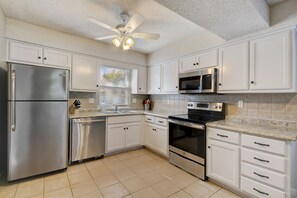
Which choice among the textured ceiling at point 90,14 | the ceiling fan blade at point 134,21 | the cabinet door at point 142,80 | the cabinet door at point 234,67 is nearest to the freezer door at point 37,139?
the textured ceiling at point 90,14

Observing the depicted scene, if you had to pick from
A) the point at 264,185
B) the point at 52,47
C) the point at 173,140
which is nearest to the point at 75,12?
the point at 52,47

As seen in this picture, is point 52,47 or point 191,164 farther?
point 52,47

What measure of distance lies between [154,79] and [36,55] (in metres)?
2.50

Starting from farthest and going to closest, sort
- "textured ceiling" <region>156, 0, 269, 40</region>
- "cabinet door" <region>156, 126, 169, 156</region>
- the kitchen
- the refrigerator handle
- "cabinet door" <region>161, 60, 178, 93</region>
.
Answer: "cabinet door" <region>161, 60, 178, 93</region>
"cabinet door" <region>156, 126, 169, 156</region>
the refrigerator handle
the kitchen
"textured ceiling" <region>156, 0, 269, 40</region>

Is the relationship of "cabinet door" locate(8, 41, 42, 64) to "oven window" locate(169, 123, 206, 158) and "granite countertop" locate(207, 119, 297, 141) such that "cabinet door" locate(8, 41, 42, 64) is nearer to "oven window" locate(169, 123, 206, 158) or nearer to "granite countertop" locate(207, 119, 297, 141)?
"oven window" locate(169, 123, 206, 158)

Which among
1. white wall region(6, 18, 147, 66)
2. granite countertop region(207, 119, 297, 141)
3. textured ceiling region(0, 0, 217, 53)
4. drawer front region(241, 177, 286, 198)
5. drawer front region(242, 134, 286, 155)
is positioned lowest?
drawer front region(241, 177, 286, 198)

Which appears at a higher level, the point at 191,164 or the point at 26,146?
the point at 26,146

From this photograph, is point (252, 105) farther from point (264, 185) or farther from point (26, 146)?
point (26, 146)

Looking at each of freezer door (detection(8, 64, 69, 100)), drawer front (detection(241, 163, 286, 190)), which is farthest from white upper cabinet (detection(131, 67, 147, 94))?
drawer front (detection(241, 163, 286, 190))

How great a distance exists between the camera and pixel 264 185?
5.50 feet

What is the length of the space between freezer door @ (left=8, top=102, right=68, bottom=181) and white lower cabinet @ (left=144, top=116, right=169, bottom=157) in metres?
1.70

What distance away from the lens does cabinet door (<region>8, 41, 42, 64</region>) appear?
2.38m

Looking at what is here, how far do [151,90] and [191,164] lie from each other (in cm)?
214

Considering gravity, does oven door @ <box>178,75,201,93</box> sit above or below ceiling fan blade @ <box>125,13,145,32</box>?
below
